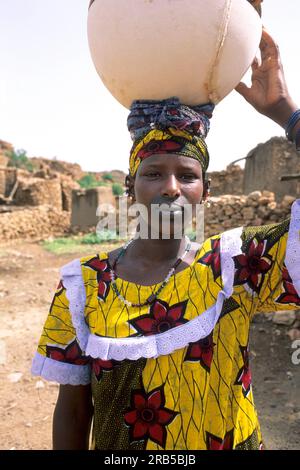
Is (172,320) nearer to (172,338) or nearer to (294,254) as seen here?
(172,338)

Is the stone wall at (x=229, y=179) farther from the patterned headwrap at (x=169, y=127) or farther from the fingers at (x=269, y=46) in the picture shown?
the patterned headwrap at (x=169, y=127)

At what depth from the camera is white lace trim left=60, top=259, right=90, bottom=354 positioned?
1112mm

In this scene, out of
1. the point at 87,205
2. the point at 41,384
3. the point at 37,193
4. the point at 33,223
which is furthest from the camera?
the point at 37,193

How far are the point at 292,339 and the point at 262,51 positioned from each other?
138 inches

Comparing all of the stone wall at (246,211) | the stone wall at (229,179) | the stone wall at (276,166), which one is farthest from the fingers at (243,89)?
the stone wall at (229,179)

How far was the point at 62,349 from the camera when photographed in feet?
3.76

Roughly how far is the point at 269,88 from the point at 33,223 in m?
14.3

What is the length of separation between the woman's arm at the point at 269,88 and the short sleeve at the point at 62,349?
0.82 metres

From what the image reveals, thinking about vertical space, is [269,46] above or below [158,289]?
above

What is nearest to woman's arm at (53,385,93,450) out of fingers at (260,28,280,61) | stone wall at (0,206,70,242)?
fingers at (260,28,280,61)

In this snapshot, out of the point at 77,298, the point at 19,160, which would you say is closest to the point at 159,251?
the point at 77,298

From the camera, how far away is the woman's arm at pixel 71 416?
3.89 feet
